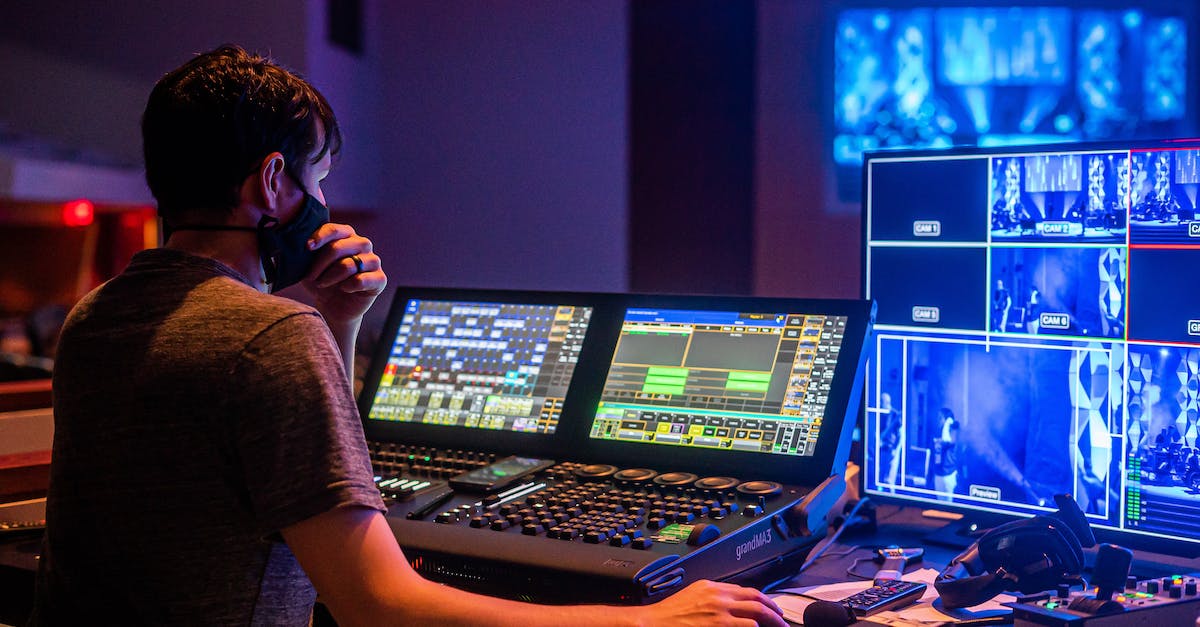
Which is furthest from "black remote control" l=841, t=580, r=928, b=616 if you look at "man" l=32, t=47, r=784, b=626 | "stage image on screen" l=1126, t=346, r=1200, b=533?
"stage image on screen" l=1126, t=346, r=1200, b=533

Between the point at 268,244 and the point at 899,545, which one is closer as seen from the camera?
the point at 268,244

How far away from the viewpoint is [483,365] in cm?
173

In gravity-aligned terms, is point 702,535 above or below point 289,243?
below

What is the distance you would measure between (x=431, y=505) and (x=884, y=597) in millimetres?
603

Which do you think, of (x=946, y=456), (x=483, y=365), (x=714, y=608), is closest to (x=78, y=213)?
(x=483, y=365)

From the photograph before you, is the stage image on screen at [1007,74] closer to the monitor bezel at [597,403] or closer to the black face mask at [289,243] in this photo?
the monitor bezel at [597,403]

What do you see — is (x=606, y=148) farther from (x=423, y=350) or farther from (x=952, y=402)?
(x=952, y=402)

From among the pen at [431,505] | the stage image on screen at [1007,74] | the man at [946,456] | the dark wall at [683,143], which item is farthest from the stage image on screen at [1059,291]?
the stage image on screen at [1007,74]

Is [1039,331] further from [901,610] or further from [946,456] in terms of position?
[901,610]

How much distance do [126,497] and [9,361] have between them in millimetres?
5359

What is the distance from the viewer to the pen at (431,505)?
53.3 inches

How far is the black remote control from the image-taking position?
4.00 ft

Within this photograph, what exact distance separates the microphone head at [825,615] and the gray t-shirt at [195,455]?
1.74 ft

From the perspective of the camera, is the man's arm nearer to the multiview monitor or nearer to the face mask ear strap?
the face mask ear strap
